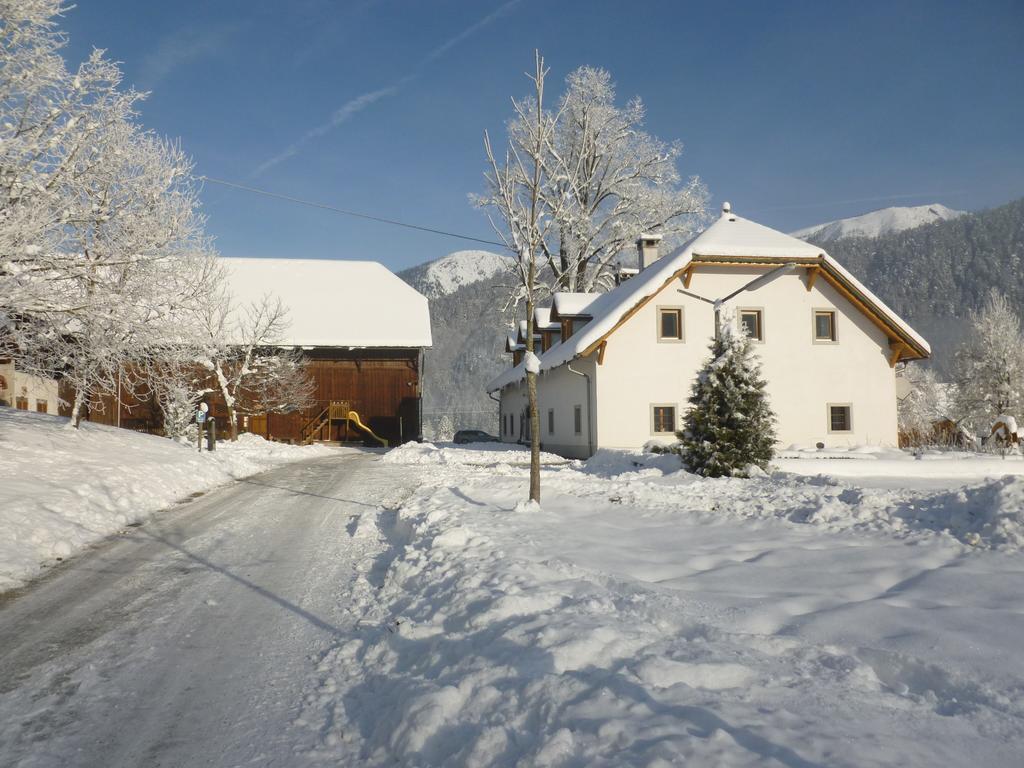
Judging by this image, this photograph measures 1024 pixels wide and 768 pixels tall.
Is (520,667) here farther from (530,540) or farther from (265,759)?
(530,540)

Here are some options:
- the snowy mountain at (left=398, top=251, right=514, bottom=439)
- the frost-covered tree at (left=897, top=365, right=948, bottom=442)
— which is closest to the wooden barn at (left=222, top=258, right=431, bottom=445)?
the frost-covered tree at (left=897, top=365, right=948, bottom=442)

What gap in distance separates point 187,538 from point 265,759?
724cm

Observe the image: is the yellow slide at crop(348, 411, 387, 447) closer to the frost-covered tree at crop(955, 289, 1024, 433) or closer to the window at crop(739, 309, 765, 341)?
the window at crop(739, 309, 765, 341)

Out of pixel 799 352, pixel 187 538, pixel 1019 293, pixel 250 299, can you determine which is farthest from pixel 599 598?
pixel 1019 293

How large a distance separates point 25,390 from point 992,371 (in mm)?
58305

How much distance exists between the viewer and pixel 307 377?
122 feet

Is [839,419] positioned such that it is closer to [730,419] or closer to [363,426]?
[730,419]

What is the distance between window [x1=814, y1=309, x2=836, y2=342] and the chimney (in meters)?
8.24

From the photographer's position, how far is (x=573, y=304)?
28.4 m

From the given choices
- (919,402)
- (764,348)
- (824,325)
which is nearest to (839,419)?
(824,325)

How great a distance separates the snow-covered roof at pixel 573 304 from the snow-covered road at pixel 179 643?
61.2ft

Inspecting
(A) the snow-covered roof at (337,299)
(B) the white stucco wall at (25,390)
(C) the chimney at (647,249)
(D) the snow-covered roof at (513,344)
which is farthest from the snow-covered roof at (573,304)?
(B) the white stucco wall at (25,390)

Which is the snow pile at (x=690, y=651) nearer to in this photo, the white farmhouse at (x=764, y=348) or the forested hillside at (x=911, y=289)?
the white farmhouse at (x=764, y=348)

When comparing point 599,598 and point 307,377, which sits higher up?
point 307,377
